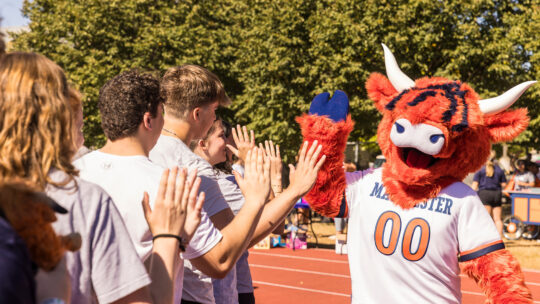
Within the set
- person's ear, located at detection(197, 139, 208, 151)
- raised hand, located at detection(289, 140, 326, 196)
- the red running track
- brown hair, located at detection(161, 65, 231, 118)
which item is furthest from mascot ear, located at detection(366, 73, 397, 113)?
the red running track

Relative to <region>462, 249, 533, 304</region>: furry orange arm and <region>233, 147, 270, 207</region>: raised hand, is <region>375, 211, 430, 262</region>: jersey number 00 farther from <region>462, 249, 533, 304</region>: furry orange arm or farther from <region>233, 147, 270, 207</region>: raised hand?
<region>233, 147, 270, 207</region>: raised hand

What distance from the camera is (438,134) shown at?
3113mm

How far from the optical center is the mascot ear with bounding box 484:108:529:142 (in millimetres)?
3271

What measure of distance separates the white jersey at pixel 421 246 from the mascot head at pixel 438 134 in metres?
0.10

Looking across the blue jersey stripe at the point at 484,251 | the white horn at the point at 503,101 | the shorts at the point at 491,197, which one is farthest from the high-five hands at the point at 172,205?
the shorts at the point at 491,197

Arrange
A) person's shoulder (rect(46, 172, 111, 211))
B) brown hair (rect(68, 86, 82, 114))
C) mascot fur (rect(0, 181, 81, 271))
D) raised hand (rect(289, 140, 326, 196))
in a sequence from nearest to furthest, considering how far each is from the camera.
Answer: mascot fur (rect(0, 181, 81, 271)), person's shoulder (rect(46, 172, 111, 211)), brown hair (rect(68, 86, 82, 114)), raised hand (rect(289, 140, 326, 196))

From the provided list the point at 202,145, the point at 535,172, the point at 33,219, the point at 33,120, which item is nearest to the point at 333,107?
the point at 202,145

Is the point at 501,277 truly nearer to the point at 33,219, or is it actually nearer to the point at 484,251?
the point at 484,251

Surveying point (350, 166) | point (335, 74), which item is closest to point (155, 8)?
point (335, 74)

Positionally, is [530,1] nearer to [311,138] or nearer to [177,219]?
[311,138]

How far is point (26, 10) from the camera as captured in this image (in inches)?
997

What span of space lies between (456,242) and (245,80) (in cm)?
1922

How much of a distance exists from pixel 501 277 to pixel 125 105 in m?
2.00

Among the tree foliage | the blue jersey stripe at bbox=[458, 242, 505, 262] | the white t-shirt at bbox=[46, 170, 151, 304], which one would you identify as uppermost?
the tree foliage
